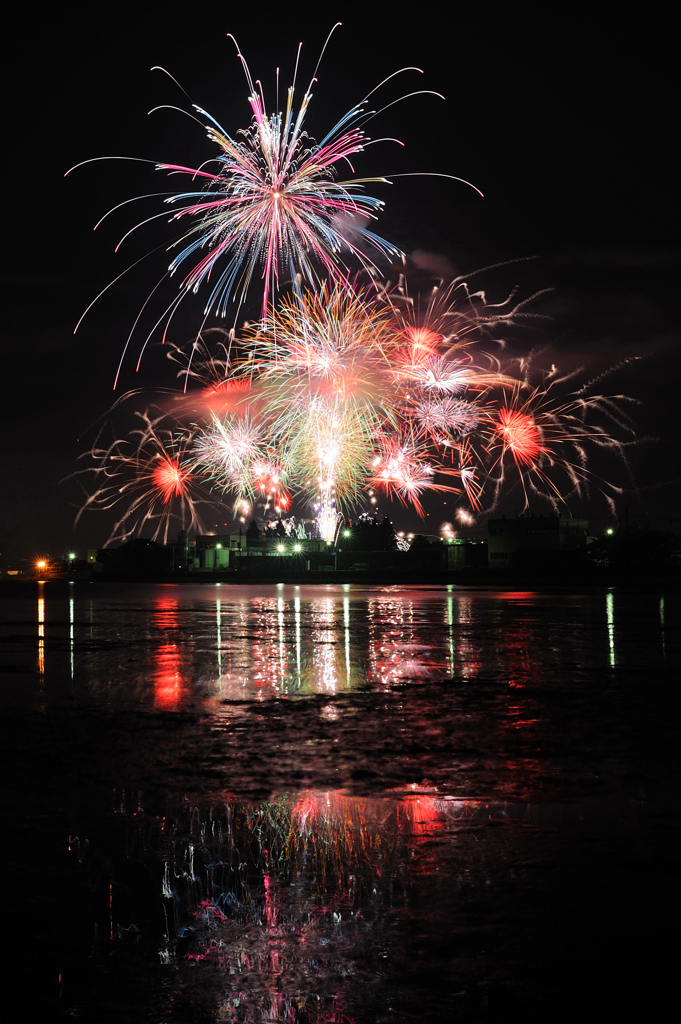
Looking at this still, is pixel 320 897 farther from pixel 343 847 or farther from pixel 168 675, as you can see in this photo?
pixel 168 675

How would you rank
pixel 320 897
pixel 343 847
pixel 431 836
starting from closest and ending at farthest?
pixel 320 897 < pixel 343 847 < pixel 431 836

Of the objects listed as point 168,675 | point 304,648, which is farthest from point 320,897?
point 304,648

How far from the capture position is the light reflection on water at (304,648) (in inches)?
445

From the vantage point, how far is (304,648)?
53.1 ft

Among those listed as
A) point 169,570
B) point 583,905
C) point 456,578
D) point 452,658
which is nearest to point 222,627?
point 452,658

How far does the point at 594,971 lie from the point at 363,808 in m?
2.38

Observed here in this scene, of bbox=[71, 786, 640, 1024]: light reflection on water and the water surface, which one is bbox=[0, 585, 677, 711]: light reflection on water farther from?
bbox=[71, 786, 640, 1024]: light reflection on water

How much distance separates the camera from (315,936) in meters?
3.44

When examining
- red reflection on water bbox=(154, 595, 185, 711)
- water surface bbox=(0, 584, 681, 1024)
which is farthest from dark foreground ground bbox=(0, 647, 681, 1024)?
red reflection on water bbox=(154, 595, 185, 711)

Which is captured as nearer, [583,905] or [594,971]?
[594,971]

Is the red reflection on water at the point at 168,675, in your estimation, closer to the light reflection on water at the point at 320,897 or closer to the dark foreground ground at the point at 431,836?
the dark foreground ground at the point at 431,836

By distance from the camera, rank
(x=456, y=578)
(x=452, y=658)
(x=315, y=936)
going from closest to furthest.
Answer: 1. (x=315, y=936)
2. (x=452, y=658)
3. (x=456, y=578)

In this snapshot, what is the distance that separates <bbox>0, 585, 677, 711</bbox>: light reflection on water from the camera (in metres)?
11.3

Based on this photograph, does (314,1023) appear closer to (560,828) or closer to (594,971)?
(594,971)
